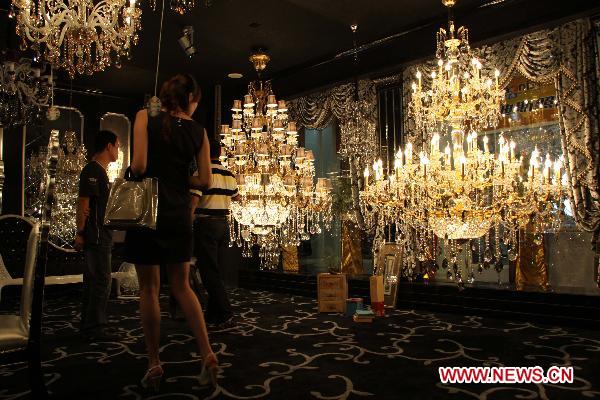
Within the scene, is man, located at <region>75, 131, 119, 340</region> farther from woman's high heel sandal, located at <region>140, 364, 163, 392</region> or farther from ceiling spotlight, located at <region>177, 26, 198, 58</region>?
ceiling spotlight, located at <region>177, 26, 198, 58</region>

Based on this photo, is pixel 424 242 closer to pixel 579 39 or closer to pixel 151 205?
pixel 579 39

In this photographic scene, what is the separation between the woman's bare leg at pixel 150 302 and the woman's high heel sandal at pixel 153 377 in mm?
57

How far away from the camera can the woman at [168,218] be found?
215 centimetres

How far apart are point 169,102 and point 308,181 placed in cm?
287

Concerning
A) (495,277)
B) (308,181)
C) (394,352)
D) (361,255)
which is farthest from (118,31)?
(495,277)

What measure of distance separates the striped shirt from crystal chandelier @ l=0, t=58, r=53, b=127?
8.47ft

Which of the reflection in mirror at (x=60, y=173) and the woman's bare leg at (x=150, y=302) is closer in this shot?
the woman's bare leg at (x=150, y=302)

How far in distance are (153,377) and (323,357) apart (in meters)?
1.16

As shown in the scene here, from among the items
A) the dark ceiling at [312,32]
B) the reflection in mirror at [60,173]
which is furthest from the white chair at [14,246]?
the dark ceiling at [312,32]

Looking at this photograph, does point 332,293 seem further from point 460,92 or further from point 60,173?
point 60,173

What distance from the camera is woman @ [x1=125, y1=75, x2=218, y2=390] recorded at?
7.06ft

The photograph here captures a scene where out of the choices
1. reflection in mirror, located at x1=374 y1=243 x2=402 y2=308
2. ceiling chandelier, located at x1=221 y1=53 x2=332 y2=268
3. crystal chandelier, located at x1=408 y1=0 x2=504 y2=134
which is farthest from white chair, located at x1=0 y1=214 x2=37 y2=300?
crystal chandelier, located at x1=408 y1=0 x2=504 y2=134

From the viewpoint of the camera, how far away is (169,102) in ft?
7.53

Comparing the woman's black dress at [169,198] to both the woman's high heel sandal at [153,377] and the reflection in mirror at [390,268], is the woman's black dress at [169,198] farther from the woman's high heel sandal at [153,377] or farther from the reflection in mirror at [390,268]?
the reflection in mirror at [390,268]
